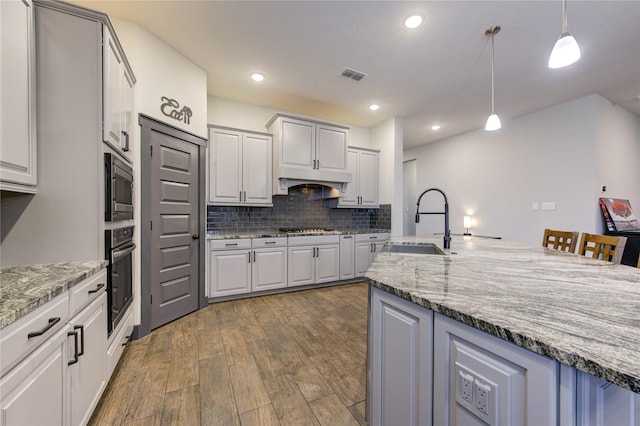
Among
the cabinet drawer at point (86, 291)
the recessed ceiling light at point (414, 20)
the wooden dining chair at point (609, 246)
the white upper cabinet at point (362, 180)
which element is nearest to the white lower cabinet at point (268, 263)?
the white upper cabinet at point (362, 180)

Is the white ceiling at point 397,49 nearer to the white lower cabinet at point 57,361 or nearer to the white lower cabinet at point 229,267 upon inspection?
the white lower cabinet at point 229,267

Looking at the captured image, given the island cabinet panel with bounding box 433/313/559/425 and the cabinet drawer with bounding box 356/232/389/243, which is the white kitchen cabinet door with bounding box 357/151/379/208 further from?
the island cabinet panel with bounding box 433/313/559/425

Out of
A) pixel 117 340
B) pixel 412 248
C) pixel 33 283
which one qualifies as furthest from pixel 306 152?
pixel 33 283

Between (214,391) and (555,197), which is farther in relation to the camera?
(555,197)

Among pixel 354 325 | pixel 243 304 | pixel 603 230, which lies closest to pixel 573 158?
pixel 603 230

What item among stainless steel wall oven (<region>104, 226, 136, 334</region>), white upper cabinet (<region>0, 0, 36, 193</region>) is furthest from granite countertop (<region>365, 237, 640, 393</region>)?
white upper cabinet (<region>0, 0, 36, 193</region>)

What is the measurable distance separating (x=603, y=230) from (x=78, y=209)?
230 inches

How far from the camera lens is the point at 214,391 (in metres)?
1.66

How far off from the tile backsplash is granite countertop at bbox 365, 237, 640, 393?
2.81 metres

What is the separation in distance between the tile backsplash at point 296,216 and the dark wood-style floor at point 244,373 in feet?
4.30

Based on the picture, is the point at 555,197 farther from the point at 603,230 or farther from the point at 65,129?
the point at 65,129

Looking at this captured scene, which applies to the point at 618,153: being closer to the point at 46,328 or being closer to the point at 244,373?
the point at 244,373

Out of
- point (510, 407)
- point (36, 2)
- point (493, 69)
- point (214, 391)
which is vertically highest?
point (493, 69)

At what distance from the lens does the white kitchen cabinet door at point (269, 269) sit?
11.3ft
